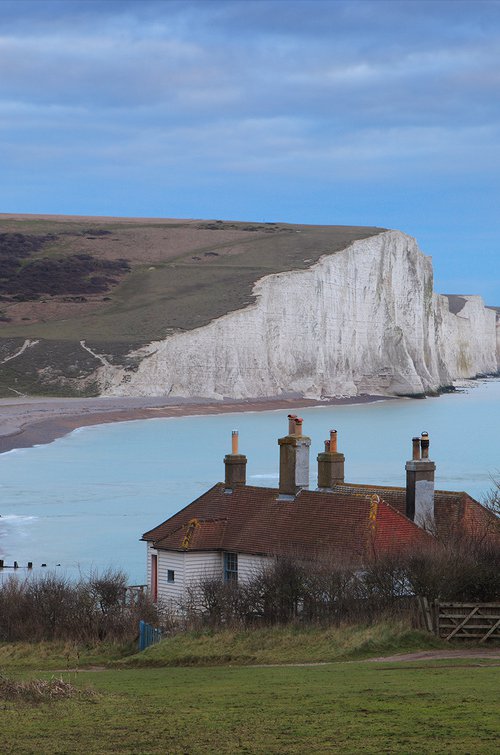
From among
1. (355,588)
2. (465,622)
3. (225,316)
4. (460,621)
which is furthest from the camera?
(225,316)

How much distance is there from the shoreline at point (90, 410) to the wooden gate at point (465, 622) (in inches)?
1830

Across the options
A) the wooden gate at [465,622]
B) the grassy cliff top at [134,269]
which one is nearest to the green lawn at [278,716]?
the wooden gate at [465,622]

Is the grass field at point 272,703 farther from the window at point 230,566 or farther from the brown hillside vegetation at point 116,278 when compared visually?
the brown hillside vegetation at point 116,278

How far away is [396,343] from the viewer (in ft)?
389

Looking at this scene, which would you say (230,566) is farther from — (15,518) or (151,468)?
(151,468)

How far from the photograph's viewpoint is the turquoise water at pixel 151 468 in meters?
33.5

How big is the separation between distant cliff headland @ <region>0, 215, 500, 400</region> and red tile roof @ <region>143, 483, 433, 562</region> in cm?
7361

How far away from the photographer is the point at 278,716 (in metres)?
11.2

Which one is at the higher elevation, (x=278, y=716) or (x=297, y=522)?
(x=297, y=522)

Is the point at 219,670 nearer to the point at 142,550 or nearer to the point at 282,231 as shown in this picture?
the point at 142,550

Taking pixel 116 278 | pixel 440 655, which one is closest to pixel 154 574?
pixel 440 655

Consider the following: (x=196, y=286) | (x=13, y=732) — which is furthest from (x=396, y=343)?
(x=13, y=732)

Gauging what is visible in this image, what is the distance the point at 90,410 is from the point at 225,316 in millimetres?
21730

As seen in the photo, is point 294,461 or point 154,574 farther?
point 154,574
